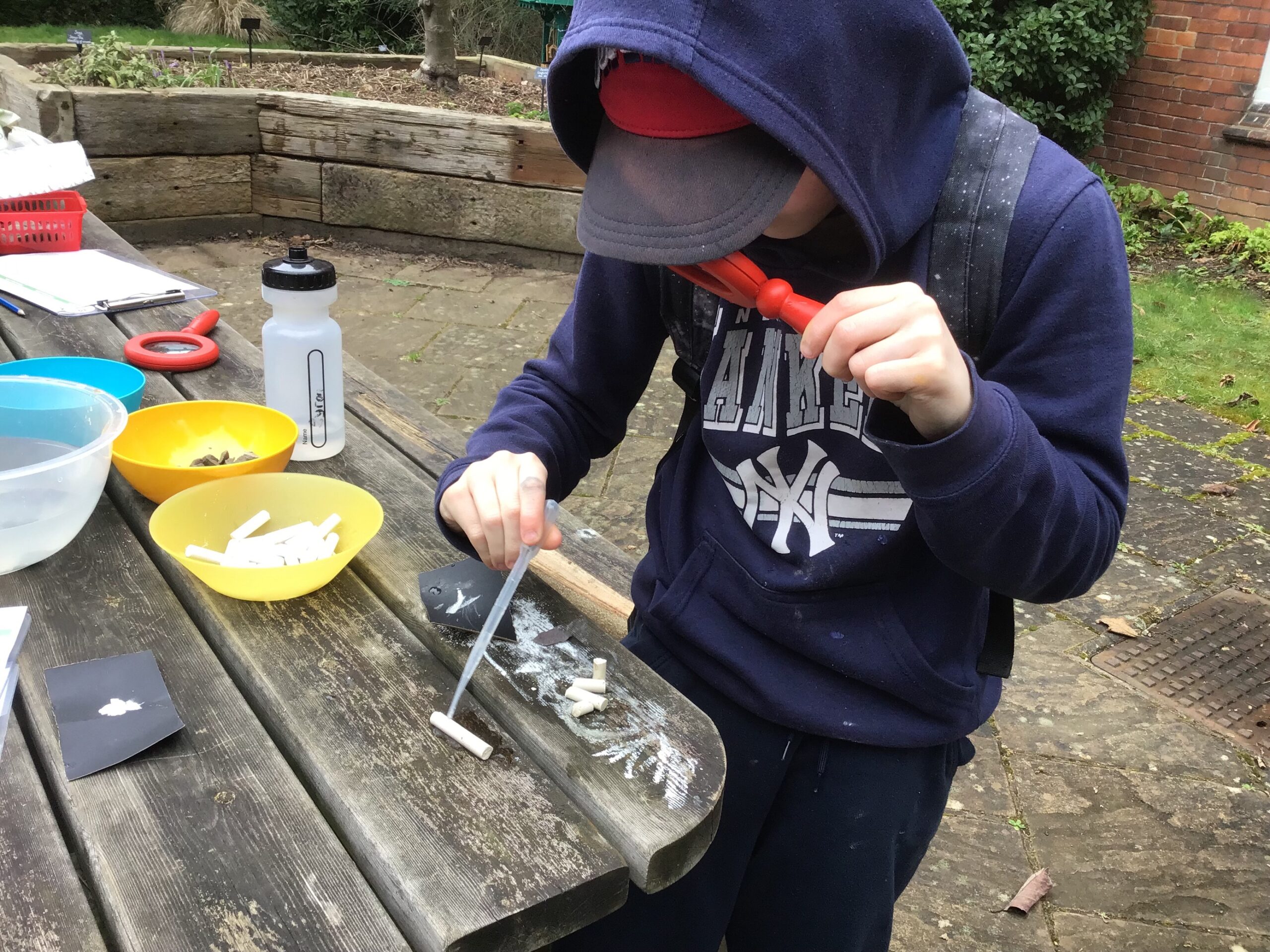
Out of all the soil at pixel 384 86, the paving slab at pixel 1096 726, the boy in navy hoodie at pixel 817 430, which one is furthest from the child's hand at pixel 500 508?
the soil at pixel 384 86

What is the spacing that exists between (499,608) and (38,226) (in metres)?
1.95

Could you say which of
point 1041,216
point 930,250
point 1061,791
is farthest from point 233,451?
point 1061,791

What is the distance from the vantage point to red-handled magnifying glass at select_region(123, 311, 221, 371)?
5.94 feet

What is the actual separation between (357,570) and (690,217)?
61 cm

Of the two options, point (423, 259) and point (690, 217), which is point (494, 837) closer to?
point (690, 217)

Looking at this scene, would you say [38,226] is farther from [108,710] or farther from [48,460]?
[108,710]

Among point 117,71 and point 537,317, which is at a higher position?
point 117,71

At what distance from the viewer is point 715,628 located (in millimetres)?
1324

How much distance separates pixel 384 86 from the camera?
655 cm

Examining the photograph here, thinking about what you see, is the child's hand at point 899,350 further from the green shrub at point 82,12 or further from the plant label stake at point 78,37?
the green shrub at point 82,12

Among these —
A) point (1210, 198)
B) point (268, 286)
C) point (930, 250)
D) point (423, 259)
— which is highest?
point (930, 250)

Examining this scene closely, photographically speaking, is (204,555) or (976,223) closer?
(976,223)

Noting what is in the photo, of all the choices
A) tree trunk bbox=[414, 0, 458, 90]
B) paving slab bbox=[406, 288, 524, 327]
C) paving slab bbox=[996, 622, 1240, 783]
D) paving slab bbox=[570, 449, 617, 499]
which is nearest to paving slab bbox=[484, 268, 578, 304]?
paving slab bbox=[406, 288, 524, 327]

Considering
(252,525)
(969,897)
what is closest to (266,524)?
(252,525)
